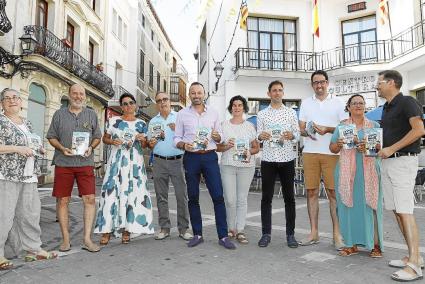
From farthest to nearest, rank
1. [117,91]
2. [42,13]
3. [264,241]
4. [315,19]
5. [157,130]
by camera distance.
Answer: [117,91] → [42,13] → [315,19] → [157,130] → [264,241]

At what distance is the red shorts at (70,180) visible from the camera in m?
4.33

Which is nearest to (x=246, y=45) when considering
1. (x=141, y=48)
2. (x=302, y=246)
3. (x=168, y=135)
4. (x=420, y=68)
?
(x=420, y=68)

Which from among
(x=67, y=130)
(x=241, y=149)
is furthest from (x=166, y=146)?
(x=67, y=130)

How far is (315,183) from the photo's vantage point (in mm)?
4699

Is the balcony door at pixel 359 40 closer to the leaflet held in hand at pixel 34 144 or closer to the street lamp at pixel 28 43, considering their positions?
the street lamp at pixel 28 43

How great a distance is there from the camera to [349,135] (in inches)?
159

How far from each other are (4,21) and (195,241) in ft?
36.1

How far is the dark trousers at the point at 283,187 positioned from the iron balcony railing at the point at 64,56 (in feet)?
39.5

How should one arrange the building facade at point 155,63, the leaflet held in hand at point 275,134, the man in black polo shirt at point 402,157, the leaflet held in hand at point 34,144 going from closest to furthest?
the man in black polo shirt at point 402,157, the leaflet held in hand at point 34,144, the leaflet held in hand at point 275,134, the building facade at point 155,63

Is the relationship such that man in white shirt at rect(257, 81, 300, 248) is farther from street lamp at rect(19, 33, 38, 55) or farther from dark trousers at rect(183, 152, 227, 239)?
street lamp at rect(19, 33, 38, 55)

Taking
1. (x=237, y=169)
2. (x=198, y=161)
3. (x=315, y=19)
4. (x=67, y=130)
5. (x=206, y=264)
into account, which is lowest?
(x=206, y=264)

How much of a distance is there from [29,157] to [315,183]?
3514 mm

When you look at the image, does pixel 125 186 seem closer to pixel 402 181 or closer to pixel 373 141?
pixel 373 141

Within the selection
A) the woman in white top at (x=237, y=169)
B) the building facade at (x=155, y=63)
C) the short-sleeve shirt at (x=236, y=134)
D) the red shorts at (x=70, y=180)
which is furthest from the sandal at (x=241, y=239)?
the building facade at (x=155, y=63)
